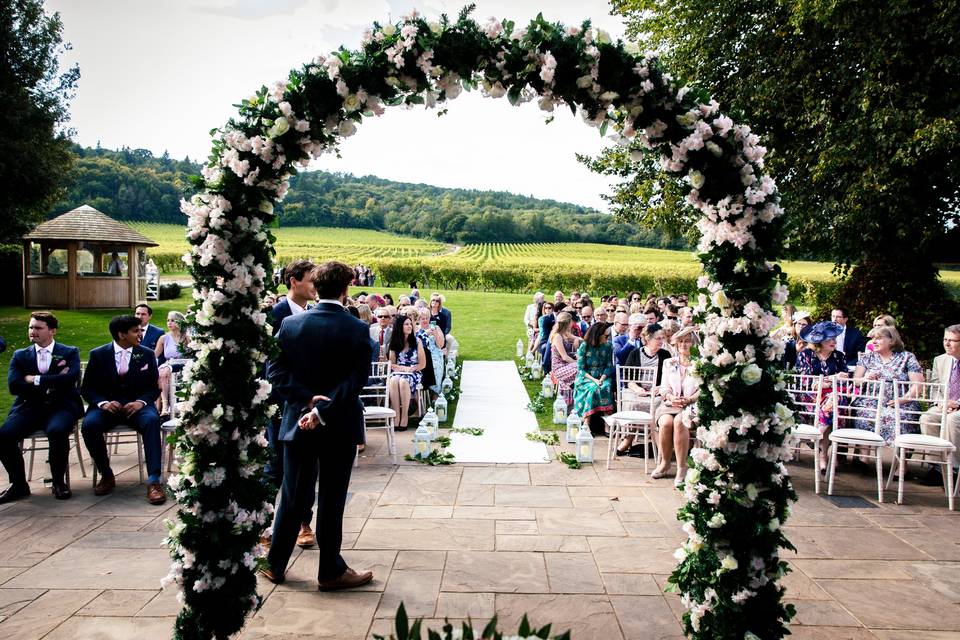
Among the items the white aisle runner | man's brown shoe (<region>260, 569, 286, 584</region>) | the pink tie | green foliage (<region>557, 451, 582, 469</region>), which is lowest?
the white aisle runner

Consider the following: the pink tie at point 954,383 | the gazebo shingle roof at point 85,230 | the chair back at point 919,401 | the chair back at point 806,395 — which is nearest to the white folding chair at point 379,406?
the chair back at point 806,395

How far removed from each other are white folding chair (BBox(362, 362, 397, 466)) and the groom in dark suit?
2.24 m

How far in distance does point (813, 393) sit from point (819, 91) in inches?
306

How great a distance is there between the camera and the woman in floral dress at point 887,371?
707 cm

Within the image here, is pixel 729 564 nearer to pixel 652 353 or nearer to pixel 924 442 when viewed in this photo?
pixel 924 442

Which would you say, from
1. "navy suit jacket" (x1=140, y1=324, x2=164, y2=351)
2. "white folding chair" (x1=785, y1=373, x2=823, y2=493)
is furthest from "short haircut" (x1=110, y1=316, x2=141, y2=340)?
"white folding chair" (x1=785, y1=373, x2=823, y2=493)

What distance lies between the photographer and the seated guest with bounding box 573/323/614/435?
8797 mm

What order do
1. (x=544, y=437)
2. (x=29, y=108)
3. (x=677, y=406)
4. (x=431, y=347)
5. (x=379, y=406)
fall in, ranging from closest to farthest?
(x=677, y=406), (x=544, y=437), (x=379, y=406), (x=431, y=347), (x=29, y=108)

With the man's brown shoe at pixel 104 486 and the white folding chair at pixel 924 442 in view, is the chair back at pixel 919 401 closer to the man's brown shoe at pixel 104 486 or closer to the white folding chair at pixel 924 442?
the white folding chair at pixel 924 442

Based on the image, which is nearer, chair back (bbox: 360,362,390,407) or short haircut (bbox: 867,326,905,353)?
short haircut (bbox: 867,326,905,353)

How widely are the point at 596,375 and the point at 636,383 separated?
0.79m

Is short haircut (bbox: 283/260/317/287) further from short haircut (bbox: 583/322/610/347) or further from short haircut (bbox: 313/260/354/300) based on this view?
short haircut (bbox: 583/322/610/347)

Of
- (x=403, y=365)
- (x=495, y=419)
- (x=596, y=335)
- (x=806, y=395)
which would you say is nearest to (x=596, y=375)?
(x=596, y=335)

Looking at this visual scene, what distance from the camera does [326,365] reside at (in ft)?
14.2
